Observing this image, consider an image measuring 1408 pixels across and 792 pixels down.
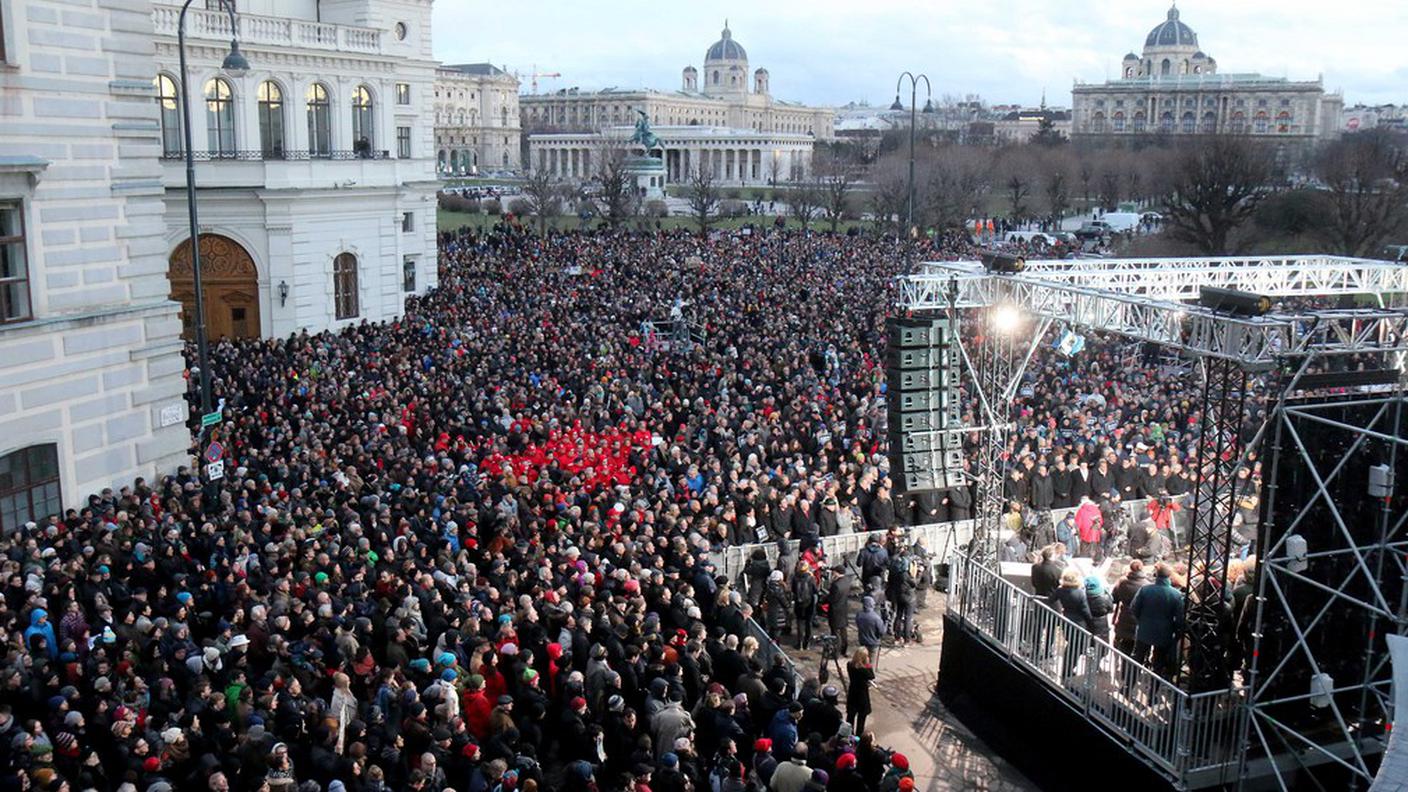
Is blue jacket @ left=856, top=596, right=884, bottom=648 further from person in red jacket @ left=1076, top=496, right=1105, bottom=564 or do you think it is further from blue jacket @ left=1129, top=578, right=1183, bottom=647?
person in red jacket @ left=1076, top=496, right=1105, bottom=564

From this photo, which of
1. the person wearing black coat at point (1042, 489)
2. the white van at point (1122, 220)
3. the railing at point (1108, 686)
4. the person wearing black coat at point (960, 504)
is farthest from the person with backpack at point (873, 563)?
the white van at point (1122, 220)

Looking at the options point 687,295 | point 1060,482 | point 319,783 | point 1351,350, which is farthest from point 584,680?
point 687,295

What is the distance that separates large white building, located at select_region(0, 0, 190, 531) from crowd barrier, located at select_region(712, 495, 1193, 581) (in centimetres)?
847

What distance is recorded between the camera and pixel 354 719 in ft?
30.2

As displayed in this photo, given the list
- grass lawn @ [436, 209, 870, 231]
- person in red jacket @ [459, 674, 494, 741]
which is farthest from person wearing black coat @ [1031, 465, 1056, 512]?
grass lawn @ [436, 209, 870, 231]

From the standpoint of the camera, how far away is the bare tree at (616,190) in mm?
69600

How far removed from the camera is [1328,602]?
33.4ft

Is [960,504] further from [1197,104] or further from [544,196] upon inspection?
[1197,104]

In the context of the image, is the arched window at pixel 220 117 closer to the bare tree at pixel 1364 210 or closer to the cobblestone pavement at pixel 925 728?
the cobblestone pavement at pixel 925 728

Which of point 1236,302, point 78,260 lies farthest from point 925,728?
point 78,260

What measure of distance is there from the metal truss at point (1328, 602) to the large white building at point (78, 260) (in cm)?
1402

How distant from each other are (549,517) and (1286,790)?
27.7 feet

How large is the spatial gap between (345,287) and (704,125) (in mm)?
138095

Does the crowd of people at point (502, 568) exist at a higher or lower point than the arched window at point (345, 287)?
lower
